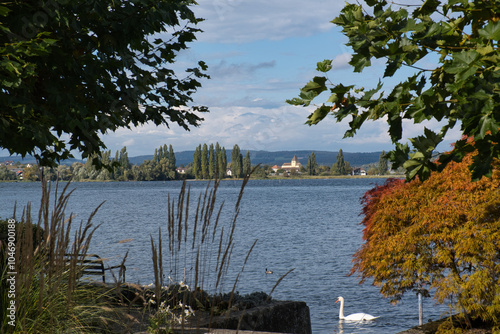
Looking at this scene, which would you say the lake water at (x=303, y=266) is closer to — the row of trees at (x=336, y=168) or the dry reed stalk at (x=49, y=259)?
the dry reed stalk at (x=49, y=259)

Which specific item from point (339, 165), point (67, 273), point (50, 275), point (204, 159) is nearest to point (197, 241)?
point (50, 275)

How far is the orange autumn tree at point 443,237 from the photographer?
9438 mm

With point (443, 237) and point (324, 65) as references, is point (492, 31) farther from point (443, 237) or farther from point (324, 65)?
point (443, 237)

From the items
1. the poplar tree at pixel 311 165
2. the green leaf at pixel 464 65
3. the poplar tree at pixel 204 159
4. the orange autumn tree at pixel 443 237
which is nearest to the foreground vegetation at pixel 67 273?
the green leaf at pixel 464 65

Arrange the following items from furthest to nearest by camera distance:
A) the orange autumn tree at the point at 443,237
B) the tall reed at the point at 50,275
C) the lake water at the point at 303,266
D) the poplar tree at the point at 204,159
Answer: the poplar tree at the point at 204,159, the lake water at the point at 303,266, the orange autumn tree at the point at 443,237, the tall reed at the point at 50,275

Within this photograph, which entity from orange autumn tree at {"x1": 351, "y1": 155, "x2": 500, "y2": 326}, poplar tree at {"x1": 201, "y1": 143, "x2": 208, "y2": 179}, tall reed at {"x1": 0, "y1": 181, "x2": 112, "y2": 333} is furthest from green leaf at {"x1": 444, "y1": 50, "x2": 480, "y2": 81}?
poplar tree at {"x1": 201, "y1": 143, "x2": 208, "y2": 179}

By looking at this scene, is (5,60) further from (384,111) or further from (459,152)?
(459,152)

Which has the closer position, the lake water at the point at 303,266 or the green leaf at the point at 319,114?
the green leaf at the point at 319,114

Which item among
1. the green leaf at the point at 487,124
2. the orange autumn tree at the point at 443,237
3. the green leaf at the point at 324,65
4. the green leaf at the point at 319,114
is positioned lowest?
the orange autumn tree at the point at 443,237

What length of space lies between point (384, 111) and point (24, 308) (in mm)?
3248

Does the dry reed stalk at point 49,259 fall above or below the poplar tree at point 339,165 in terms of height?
below

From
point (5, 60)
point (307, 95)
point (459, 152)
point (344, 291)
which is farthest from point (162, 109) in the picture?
→ point (344, 291)

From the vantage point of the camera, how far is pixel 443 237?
31.9 ft

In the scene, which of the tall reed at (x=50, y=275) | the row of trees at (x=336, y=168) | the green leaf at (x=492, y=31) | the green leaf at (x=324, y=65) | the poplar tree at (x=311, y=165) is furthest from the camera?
the poplar tree at (x=311, y=165)
